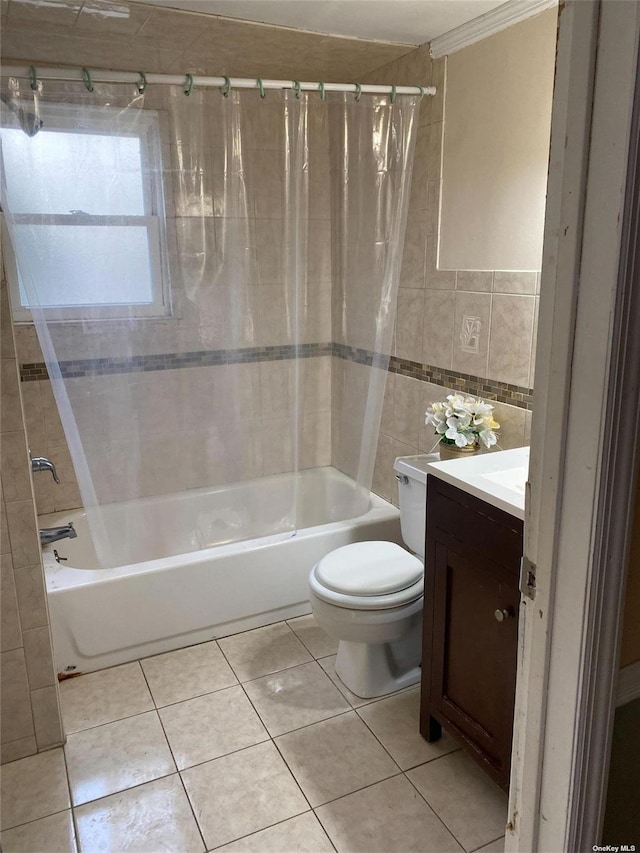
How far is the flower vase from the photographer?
213cm

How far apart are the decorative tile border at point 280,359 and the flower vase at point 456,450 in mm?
223

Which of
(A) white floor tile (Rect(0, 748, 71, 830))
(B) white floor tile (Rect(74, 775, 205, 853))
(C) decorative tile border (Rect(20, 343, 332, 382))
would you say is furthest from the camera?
(C) decorative tile border (Rect(20, 343, 332, 382))

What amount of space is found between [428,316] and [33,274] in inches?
58.2

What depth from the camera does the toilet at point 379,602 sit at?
2023 millimetres

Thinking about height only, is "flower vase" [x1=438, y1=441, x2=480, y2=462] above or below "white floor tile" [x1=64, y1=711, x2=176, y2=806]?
above

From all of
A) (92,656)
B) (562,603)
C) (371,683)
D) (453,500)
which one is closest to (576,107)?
(562,603)

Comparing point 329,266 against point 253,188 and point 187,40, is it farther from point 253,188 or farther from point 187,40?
point 187,40

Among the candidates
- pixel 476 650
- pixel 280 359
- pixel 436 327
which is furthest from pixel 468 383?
pixel 476 650

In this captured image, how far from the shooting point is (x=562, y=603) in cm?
86

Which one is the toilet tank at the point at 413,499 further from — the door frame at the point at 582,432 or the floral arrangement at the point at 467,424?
the door frame at the point at 582,432

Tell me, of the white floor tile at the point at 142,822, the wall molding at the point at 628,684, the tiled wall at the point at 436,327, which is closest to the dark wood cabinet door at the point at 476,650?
the wall molding at the point at 628,684

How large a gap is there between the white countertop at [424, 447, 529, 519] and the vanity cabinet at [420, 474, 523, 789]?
0.03 metres

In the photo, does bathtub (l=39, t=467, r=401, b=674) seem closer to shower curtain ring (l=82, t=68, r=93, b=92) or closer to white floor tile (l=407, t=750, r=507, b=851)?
white floor tile (l=407, t=750, r=507, b=851)

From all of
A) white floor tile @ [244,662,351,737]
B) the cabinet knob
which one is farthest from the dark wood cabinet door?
white floor tile @ [244,662,351,737]
